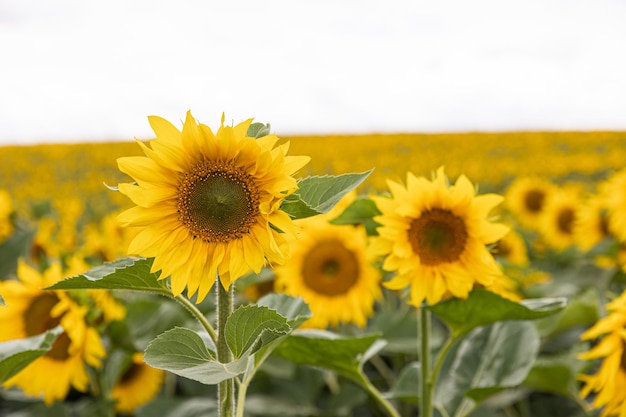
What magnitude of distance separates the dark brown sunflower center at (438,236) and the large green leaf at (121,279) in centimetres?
64

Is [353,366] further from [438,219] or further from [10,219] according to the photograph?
[10,219]

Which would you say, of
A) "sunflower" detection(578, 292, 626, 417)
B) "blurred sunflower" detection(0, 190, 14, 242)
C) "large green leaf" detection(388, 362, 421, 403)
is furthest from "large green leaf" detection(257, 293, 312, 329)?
"blurred sunflower" detection(0, 190, 14, 242)

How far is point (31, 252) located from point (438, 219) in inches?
101

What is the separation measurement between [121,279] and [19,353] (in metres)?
0.33

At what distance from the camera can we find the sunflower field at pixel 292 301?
103 centimetres

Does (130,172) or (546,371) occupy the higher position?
(130,172)

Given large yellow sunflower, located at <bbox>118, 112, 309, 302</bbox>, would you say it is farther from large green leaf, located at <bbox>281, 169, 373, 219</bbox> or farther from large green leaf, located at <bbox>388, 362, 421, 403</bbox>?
large green leaf, located at <bbox>388, 362, 421, 403</bbox>

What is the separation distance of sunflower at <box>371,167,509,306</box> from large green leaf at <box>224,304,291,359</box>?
571 mm

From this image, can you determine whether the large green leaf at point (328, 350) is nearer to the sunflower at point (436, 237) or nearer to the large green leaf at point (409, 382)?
the sunflower at point (436, 237)

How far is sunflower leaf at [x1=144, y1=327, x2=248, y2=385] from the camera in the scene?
933 mm

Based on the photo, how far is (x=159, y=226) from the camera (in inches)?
41.7

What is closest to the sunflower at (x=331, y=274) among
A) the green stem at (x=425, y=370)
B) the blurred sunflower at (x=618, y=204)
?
the green stem at (x=425, y=370)

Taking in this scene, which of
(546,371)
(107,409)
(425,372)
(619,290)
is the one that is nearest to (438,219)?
(425,372)

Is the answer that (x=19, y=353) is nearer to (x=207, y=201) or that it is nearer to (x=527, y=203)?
(x=207, y=201)
